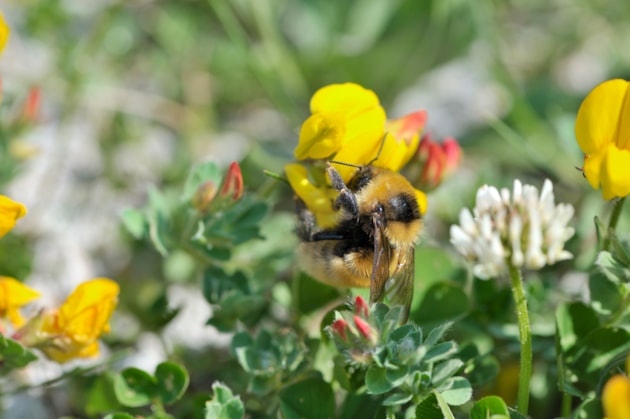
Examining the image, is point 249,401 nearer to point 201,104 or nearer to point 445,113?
point 201,104

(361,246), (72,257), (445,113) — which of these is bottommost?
(445,113)

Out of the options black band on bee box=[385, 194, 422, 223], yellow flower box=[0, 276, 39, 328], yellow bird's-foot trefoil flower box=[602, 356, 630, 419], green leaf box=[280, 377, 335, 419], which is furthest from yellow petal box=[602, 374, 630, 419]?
yellow flower box=[0, 276, 39, 328]

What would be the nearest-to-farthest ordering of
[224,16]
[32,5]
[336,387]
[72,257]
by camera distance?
[336,387] → [72,257] → [224,16] → [32,5]

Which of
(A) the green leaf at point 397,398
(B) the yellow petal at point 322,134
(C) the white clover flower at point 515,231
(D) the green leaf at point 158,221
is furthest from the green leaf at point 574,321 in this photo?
(D) the green leaf at point 158,221

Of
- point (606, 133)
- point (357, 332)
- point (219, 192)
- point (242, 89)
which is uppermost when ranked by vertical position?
point (606, 133)

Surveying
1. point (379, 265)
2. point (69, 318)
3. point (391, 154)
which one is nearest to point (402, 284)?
point (379, 265)

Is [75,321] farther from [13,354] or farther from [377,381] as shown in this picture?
[377,381]

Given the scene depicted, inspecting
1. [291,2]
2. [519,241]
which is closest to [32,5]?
[291,2]
